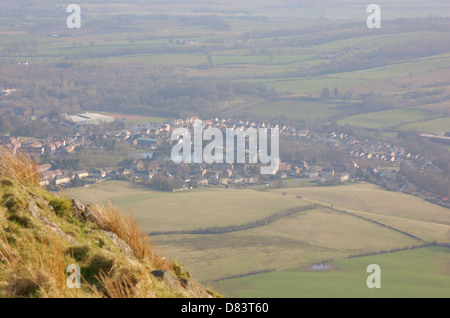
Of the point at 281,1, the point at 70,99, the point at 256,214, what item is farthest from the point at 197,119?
the point at 281,1

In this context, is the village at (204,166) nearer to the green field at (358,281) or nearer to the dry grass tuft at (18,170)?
the green field at (358,281)
